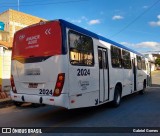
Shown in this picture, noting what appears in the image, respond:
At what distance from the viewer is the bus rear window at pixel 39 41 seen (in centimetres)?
694

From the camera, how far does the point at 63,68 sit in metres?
6.66

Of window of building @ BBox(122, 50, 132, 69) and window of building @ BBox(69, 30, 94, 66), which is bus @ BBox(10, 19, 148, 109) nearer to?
window of building @ BBox(69, 30, 94, 66)

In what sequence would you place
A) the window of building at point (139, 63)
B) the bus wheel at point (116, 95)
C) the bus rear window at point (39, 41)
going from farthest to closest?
the window of building at point (139, 63), the bus wheel at point (116, 95), the bus rear window at point (39, 41)

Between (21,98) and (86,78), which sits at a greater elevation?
(86,78)

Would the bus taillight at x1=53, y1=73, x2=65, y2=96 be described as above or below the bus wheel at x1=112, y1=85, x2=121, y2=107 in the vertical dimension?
above

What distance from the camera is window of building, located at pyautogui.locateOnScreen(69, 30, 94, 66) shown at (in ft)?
23.3

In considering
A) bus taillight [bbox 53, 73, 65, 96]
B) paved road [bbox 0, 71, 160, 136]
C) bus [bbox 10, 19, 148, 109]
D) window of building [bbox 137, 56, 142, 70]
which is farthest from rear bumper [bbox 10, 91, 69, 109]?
window of building [bbox 137, 56, 142, 70]

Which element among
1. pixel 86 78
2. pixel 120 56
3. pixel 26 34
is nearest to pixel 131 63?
pixel 120 56

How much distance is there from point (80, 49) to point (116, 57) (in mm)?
3483

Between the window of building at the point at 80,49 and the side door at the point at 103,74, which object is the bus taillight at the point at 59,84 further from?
the side door at the point at 103,74

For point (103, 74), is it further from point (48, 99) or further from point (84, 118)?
point (48, 99)

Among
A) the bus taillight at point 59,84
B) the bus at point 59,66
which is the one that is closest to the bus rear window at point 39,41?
the bus at point 59,66

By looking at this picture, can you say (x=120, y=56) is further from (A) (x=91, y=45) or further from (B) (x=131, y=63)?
(A) (x=91, y=45)

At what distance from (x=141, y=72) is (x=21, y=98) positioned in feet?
31.8
